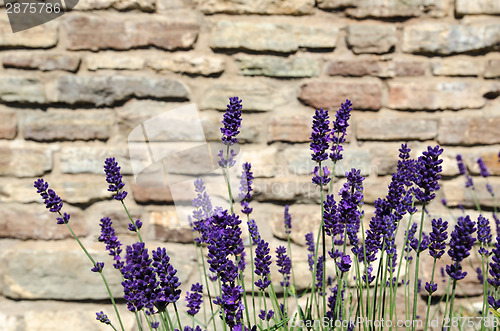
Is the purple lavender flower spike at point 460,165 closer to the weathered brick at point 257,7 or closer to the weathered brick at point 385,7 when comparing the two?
the weathered brick at point 385,7

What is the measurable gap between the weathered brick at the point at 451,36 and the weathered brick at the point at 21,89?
1699mm

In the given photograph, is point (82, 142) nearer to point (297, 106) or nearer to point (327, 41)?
point (297, 106)

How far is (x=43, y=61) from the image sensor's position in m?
2.00

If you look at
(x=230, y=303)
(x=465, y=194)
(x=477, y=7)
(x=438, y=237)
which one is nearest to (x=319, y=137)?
(x=438, y=237)

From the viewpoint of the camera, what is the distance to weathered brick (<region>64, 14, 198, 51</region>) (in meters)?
1.99

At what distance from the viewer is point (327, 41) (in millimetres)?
2021

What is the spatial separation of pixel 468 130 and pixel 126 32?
165 cm

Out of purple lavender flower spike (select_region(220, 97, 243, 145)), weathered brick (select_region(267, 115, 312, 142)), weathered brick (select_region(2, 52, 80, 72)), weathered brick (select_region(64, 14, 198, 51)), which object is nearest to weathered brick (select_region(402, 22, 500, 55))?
weathered brick (select_region(267, 115, 312, 142))

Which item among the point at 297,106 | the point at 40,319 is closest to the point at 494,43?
the point at 297,106

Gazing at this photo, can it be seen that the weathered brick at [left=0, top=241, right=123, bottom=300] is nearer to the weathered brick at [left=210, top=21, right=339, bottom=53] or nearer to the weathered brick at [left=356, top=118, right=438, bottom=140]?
the weathered brick at [left=210, top=21, right=339, bottom=53]

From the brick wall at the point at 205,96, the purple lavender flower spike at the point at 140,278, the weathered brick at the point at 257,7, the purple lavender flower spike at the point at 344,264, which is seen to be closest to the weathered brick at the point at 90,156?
the brick wall at the point at 205,96

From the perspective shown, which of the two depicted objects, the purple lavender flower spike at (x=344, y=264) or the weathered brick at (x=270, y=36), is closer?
the purple lavender flower spike at (x=344, y=264)

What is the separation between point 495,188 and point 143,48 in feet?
5.83

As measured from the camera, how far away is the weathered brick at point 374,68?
6.68 ft
